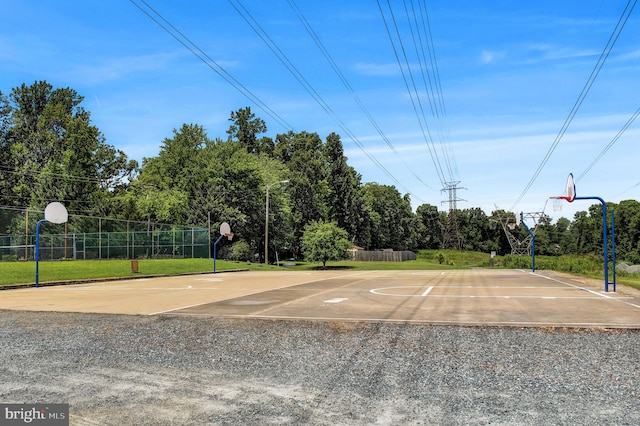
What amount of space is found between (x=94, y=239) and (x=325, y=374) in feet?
118

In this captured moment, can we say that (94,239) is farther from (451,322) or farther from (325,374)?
(325,374)

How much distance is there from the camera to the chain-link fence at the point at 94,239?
33.0 meters

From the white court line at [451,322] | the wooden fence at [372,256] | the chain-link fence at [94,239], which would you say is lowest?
the wooden fence at [372,256]

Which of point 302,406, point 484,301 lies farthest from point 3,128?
point 302,406

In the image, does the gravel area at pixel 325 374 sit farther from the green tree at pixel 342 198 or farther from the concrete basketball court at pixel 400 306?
the green tree at pixel 342 198

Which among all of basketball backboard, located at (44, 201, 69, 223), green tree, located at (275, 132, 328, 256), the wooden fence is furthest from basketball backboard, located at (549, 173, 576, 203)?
the wooden fence

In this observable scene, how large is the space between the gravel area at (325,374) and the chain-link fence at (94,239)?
27204 mm

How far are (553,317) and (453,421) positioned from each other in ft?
22.7

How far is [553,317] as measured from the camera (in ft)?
34.2

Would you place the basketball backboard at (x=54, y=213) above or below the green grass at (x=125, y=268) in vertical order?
above

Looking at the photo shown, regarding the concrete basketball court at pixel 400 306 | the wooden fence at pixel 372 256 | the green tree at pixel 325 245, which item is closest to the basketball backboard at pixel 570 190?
the concrete basketball court at pixel 400 306

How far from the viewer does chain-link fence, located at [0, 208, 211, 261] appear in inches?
1299

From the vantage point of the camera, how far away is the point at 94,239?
38.0 m

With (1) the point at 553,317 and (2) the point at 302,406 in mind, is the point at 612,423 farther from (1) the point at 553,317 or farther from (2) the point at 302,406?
(1) the point at 553,317
